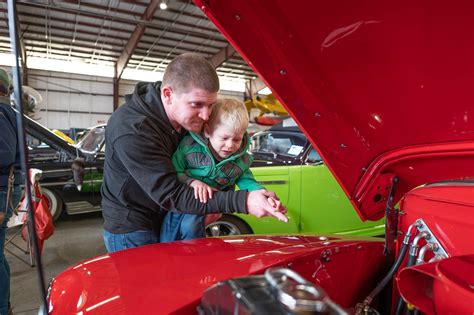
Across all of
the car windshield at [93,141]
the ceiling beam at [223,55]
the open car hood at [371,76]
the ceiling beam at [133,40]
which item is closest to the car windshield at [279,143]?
the open car hood at [371,76]

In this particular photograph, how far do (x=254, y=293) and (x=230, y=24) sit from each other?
643 mm

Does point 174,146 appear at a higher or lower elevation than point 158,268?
higher

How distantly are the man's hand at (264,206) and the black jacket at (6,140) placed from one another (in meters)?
1.66

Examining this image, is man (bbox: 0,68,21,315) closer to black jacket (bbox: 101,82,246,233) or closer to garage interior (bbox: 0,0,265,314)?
black jacket (bbox: 101,82,246,233)

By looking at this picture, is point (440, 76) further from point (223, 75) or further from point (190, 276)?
point (223, 75)

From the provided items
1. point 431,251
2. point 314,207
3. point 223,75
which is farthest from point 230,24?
point 223,75


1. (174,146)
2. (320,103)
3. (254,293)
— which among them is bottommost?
(254,293)

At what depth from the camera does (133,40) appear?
12281 mm

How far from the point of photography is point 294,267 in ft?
3.46

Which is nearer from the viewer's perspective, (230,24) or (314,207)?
(230,24)

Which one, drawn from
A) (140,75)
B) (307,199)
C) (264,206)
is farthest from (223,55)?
(264,206)

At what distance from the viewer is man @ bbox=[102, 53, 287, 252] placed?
1160 mm

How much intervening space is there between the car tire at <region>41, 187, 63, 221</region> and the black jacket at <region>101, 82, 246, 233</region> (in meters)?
4.02

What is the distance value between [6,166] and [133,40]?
11.2 m
